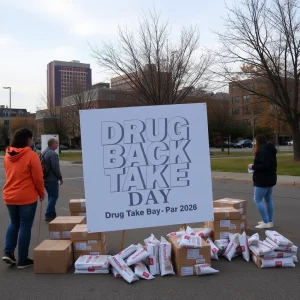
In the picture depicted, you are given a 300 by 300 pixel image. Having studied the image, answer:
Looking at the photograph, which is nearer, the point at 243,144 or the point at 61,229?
the point at 61,229

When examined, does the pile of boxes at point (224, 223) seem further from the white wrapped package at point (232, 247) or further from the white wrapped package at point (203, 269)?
the white wrapped package at point (203, 269)

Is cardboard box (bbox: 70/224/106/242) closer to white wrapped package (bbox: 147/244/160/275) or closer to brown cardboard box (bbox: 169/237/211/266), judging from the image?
white wrapped package (bbox: 147/244/160/275)

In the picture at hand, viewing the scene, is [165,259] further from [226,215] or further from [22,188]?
[22,188]

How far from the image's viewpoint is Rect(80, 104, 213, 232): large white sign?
4957 millimetres

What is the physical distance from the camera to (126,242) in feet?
20.9

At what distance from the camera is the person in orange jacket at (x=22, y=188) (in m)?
5.06

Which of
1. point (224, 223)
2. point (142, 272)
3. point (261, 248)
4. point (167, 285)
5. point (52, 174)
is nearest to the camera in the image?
point (167, 285)

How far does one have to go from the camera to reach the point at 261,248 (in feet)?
16.5

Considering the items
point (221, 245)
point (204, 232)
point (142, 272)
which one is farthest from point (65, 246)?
point (221, 245)

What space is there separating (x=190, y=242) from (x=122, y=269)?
2.97 feet

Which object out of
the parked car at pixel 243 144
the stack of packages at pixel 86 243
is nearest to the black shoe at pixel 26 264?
the stack of packages at pixel 86 243

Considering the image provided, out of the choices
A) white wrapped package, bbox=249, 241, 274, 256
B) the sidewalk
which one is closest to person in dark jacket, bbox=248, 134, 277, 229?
white wrapped package, bbox=249, 241, 274, 256

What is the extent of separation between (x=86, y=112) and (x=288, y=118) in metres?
21.7

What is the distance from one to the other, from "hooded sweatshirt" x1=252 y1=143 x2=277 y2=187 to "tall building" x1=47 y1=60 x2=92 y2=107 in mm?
40765
